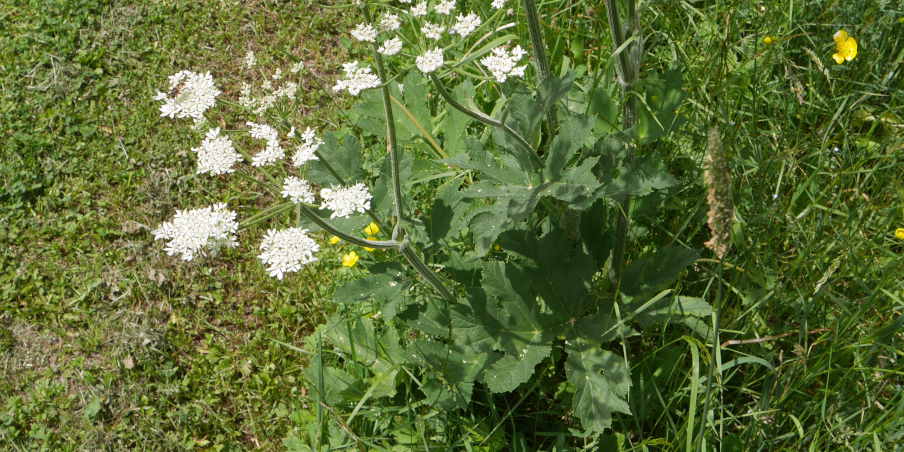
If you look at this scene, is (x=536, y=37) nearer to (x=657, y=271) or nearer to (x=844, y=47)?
(x=657, y=271)

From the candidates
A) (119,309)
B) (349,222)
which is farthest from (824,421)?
(119,309)

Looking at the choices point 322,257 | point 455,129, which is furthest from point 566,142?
point 322,257

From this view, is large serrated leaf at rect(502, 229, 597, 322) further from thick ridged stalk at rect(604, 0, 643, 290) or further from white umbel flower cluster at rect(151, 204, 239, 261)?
white umbel flower cluster at rect(151, 204, 239, 261)

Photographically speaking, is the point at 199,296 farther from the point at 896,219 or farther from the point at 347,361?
the point at 896,219

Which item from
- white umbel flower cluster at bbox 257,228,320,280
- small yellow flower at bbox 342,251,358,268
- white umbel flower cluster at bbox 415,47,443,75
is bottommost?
small yellow flower at bbox 342,251,358,268

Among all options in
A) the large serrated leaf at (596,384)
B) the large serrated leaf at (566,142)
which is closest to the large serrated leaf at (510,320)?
the large serrated leaf at (596,384)

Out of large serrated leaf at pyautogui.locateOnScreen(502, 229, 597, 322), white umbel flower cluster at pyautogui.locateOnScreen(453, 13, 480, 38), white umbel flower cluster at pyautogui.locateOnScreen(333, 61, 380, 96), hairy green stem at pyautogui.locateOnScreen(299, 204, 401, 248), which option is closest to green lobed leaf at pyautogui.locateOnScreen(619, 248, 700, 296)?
large serrated leaf at pyautogui.locateOnScreen(502, 229, 597, 322)
